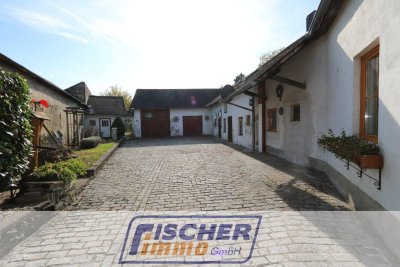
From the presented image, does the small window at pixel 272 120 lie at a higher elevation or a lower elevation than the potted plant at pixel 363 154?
higher

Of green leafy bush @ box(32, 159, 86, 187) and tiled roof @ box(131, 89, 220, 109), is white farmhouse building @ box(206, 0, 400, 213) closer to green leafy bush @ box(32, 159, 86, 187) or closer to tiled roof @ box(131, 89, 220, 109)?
green leafy bush @ box(32, 159, 86, 187)

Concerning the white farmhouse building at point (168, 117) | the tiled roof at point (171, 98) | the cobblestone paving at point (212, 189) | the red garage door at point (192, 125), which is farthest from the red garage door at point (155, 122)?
the cobblestone paving at point (212, 189)

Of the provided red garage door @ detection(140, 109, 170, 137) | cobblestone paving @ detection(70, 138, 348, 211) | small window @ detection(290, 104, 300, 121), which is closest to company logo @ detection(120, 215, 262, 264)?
cobblestone paving @ detection(70, 138, 348, 211)

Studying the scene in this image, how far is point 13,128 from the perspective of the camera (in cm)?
434

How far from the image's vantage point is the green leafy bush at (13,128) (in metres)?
4.09

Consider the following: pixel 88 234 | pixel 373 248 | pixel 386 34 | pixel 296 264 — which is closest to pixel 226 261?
pixel 296 264

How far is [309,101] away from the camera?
729 centimetres

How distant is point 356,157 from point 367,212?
0.93m

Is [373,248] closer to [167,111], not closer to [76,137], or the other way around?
[76,137]

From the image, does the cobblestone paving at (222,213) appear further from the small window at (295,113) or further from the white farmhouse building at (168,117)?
the white farmhouse building at (168,117)

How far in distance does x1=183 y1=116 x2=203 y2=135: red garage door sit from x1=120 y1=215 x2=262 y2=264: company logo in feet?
73.9

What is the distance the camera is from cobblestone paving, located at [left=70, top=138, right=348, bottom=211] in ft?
14.8

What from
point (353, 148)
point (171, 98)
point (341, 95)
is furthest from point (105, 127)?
point (353, 148)

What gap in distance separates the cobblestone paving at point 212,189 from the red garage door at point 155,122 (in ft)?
58.8
